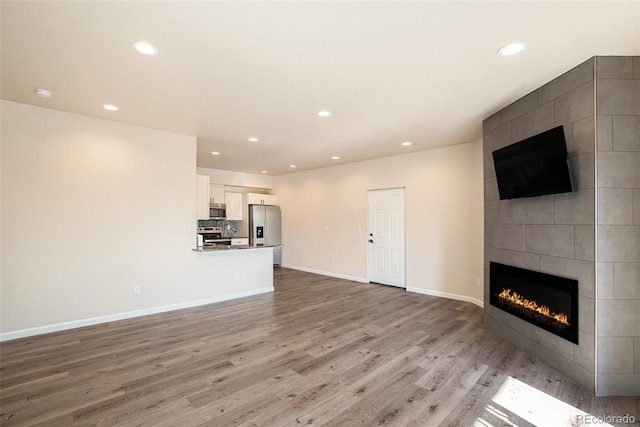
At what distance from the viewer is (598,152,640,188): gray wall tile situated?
238 centimetres

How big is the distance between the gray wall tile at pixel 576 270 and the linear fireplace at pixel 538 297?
46 millimetres

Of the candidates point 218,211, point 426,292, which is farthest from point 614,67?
point 218,211

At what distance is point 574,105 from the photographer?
2596 mm

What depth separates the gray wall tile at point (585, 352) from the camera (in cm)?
242

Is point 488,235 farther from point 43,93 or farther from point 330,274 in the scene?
point 43,93

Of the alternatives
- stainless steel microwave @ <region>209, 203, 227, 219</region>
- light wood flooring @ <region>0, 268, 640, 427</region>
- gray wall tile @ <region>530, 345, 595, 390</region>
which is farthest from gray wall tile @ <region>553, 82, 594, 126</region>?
stainless steel microwave @ <region>209, 203, 227, 219</region>

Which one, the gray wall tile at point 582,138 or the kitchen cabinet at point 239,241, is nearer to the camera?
the gray wall tile at point 582,138

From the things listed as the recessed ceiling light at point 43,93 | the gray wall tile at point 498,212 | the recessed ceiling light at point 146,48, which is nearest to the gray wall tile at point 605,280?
the gray wall tile at point 498,212

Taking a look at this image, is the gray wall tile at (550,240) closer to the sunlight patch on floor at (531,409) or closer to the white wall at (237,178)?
the sunlight patch on floor at (531,409)

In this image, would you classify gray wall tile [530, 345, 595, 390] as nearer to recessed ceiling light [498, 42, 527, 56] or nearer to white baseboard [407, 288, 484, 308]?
white baseboard [407, 288, 484, 308]

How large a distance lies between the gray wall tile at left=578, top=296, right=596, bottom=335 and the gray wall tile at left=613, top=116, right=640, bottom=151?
51.0 inches

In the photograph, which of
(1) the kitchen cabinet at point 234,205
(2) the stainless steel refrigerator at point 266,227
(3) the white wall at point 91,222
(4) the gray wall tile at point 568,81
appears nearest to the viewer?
(4) the gray wall tile at point 568,81

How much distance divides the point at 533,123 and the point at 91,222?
17.9 feet

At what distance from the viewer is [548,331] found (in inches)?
112
